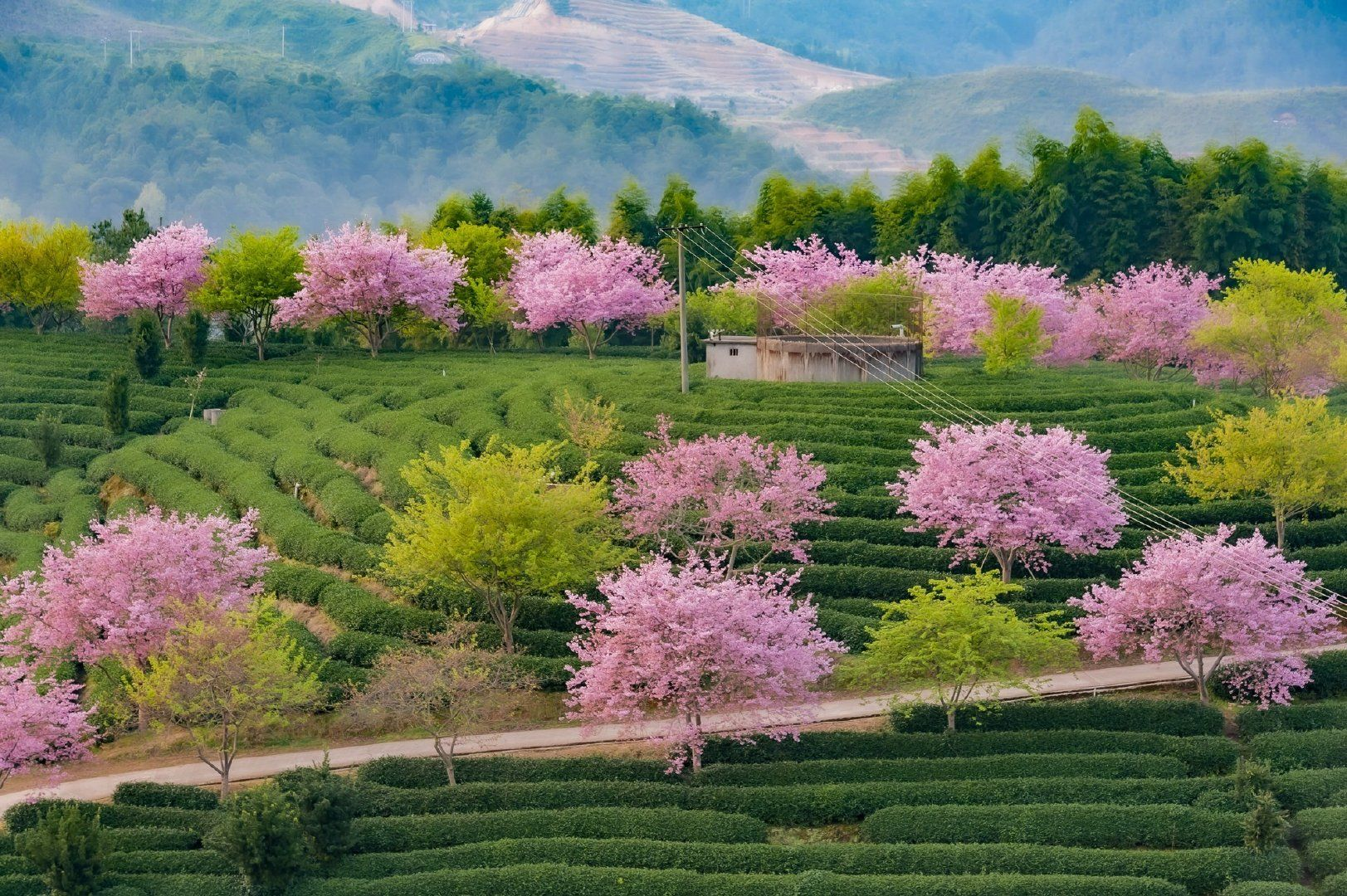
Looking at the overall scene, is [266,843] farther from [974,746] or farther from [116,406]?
[116,406]

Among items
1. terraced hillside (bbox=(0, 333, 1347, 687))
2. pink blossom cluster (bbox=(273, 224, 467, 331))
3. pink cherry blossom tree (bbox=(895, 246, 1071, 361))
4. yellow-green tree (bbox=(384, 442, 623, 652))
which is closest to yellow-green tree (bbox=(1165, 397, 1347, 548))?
terraced hillside (bbox=(0, 333, 1347, 687))

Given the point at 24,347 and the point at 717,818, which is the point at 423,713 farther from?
the point at 24,347

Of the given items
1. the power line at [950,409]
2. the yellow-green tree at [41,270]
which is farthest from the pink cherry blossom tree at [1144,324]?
the yellow-green tree at [41,270]

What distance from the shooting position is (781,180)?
107625mm

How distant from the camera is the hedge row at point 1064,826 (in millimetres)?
35781

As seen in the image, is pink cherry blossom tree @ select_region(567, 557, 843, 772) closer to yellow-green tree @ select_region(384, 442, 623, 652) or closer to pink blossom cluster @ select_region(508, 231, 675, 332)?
yellow-green tree @ select_region(384, 442, 623, 652)

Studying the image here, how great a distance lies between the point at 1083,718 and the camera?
41938mm

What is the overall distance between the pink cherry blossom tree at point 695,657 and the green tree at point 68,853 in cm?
1144

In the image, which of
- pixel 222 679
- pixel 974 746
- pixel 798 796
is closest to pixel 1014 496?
pixel 974 746

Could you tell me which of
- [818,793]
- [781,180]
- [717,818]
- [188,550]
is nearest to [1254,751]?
[818,793]

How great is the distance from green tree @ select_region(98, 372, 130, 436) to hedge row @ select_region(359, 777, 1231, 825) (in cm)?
3559

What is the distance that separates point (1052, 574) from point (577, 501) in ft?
49.2

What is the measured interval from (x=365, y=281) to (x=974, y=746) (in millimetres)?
48017

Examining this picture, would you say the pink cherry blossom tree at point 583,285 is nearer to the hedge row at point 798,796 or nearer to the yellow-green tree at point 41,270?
the yellow-green tree at point 41,270
